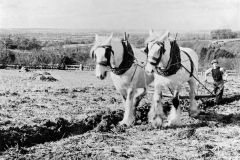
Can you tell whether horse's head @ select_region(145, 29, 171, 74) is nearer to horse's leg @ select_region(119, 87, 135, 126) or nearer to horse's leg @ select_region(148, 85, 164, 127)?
horse's leg @ select_region(148, 85, 164, 127)

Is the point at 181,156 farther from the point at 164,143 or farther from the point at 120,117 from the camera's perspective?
the point at 120,117

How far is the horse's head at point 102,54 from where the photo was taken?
6488 millimetres

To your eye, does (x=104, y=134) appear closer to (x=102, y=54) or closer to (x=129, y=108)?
(x=129, y=108)

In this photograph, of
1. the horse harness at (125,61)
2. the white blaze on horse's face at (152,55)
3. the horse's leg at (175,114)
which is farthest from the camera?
the horse's leg at (175,114)

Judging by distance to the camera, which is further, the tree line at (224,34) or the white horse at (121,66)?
the tree line at (224,34)

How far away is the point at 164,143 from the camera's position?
5.95m

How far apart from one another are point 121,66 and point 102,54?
712mm

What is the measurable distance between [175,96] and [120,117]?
5.80 ft

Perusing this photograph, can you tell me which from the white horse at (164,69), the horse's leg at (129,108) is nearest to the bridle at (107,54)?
the white horse at (164,69)

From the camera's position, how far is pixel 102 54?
6484 millimetres

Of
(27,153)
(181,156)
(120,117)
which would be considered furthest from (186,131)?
(27,153)

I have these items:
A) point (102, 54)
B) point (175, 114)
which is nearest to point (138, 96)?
point (175, 114)

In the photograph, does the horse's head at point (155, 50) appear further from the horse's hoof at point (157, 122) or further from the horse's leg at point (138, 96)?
the horse's leg at point (138, 96)

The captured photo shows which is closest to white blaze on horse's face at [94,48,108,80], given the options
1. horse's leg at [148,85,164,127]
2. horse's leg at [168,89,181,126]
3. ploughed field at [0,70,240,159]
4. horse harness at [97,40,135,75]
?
horse harness at [97,40,135,75]
